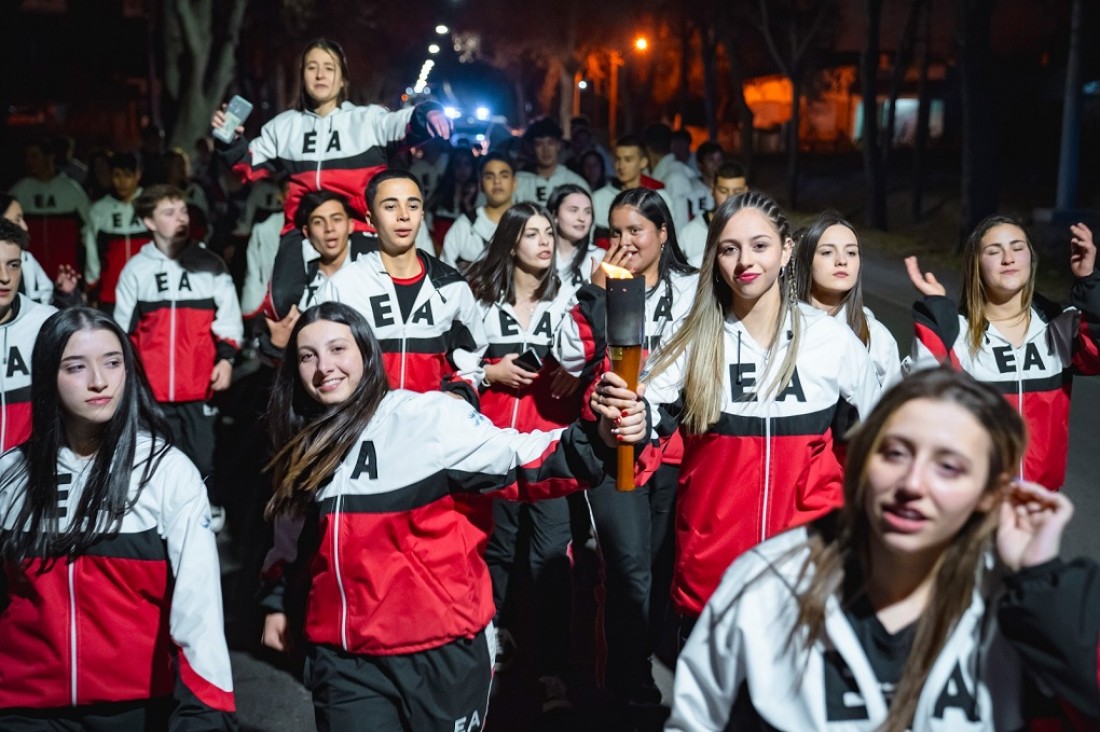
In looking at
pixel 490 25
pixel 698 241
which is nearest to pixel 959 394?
pixel 698 241

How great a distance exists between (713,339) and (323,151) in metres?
4.06

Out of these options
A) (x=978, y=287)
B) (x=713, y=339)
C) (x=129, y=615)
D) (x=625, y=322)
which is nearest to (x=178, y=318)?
(x=129, y=615)

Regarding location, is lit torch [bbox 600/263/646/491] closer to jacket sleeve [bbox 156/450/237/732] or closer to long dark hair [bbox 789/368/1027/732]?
long dark hair [bbox 789/368/1027/732]

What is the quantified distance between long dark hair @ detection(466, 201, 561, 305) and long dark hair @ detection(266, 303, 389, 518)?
8.29ft

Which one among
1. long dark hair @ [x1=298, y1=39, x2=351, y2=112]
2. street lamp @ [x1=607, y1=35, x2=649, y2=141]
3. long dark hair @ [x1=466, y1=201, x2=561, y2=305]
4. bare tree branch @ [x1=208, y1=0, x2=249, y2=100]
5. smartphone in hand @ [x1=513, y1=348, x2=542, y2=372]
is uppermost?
street lamp @ [x1=607, y1=35, x2=649, y2=141]

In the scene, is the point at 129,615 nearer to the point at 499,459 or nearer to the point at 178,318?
the point at 499,459

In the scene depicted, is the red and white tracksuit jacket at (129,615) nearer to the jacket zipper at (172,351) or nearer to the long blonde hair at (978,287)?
the long blonde hair at (978,287)

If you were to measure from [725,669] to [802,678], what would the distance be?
182mm

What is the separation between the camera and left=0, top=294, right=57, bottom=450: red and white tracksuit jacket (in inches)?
221

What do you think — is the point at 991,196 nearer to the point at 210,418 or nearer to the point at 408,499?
the point at 210,418

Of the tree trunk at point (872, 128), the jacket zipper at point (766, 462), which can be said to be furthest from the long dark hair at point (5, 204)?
the tree trunk at point (872, 128)

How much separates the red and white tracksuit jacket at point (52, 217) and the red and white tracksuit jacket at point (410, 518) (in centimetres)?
991

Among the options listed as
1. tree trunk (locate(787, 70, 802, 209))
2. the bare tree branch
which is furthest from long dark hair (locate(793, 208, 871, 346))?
tree trunk (locate(787, 70, 802, 209))

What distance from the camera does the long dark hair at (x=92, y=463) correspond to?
3625mm
